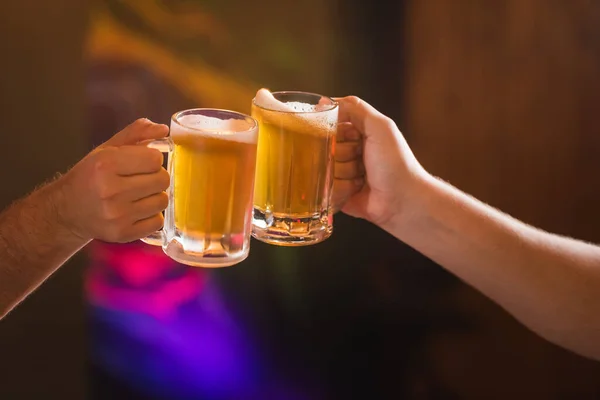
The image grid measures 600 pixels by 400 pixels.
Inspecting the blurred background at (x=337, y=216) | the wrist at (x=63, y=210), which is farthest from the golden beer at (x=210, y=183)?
the blurred background at (x=337, y=216)

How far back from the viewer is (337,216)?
1768 mm

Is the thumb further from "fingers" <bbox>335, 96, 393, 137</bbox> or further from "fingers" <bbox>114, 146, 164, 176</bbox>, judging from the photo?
"fingers" <bbox>335, 96, 393, 137</bbox>

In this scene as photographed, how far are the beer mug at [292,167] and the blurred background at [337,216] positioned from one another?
1.75ft

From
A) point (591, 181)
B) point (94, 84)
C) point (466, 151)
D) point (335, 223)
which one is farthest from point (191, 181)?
point (591, 181)

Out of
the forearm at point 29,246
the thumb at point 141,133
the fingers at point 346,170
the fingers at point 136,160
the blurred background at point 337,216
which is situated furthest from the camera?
the blurred background at point 337,216

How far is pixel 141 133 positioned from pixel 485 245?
2.24 ft

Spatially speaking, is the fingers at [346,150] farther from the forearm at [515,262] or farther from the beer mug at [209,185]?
the beer mug at [209,185]

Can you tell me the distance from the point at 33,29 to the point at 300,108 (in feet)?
2.49

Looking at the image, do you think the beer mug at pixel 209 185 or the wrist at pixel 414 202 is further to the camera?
the wrist at pixel 414 202

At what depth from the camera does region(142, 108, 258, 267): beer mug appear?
965 millimetres

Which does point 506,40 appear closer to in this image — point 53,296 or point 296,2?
point 296,2

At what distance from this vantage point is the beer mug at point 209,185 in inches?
38.0

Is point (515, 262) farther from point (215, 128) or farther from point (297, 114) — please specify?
point (215, 128)

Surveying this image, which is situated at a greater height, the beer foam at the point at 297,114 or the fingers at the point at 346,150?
the beer foam at the point at 297,114
